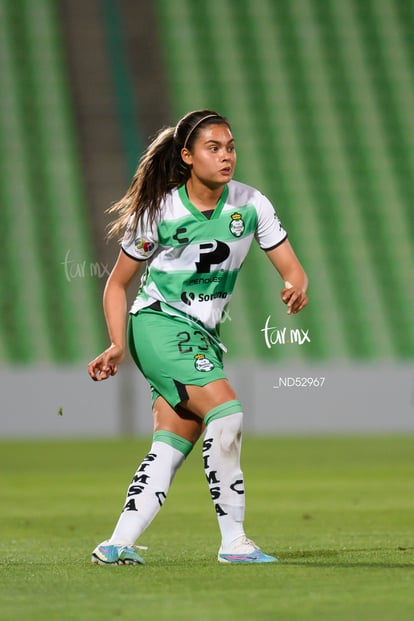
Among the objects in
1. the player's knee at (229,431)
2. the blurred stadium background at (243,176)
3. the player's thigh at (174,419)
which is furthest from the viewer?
the blurred stadium background at (243,176)

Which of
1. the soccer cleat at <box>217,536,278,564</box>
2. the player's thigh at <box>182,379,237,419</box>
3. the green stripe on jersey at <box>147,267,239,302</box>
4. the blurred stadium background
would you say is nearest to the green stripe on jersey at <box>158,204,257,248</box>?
the green stripe on jersey at <box>147,267,239,302</box>

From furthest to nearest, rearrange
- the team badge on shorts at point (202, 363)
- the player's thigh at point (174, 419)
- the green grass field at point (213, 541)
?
1. the player's thigh at point (174, 419)
2. the team badge on shorts at point (202, 363)
3. the green grass field at point (213, 541)

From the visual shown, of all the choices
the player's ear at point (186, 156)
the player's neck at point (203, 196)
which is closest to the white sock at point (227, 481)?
the player's neck at point (203, 196)

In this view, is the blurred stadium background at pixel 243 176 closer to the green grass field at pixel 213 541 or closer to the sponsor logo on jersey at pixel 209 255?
the green grass field at pixel 213 541

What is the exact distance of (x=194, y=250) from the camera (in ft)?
16.6

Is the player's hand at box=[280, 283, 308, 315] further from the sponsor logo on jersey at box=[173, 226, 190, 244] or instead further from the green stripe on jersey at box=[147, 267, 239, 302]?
the sponsor logo on jersey at box=[173, 226, 190, 244]

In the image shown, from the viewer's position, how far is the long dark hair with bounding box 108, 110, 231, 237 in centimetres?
515

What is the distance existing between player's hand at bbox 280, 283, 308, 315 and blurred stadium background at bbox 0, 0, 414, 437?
10690mm

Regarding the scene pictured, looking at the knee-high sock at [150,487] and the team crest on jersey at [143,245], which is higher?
the team crest on jersey at [143,245]

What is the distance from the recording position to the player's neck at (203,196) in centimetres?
514

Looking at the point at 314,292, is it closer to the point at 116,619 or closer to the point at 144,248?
the point at 144,248

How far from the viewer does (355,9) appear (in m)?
22.4

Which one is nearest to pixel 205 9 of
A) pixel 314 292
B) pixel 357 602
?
pixel 314 292

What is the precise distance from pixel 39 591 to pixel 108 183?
1564 cm
